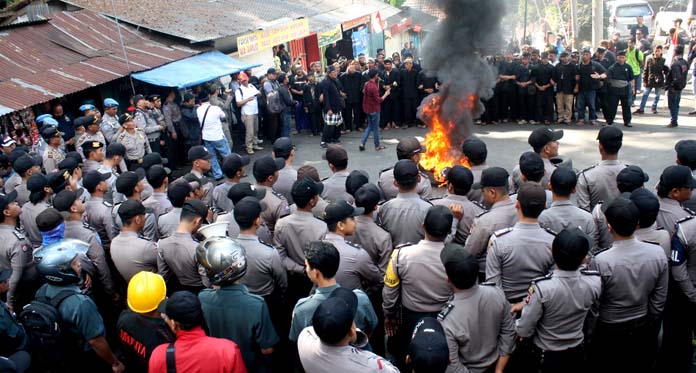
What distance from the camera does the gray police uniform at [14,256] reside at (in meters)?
5.38

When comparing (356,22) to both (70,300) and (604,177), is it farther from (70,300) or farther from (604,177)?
(70,300)

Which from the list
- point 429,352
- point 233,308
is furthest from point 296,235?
point 429,352

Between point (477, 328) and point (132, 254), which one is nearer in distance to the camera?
point (477, 328)

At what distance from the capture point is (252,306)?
4.11m

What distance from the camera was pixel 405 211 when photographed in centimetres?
565

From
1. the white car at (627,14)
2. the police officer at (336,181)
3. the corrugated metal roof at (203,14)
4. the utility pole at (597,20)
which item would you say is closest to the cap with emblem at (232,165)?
the police officer at (336,181)

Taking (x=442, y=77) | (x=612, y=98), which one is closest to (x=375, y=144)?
(x=442, y=77)

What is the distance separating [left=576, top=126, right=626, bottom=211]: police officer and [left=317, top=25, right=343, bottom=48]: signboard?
43.1ft

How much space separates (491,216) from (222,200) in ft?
11.0

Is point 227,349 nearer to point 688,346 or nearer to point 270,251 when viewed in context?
point 270,251

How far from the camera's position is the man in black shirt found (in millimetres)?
14133

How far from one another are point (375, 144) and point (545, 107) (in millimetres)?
4568

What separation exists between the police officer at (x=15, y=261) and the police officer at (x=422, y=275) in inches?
134

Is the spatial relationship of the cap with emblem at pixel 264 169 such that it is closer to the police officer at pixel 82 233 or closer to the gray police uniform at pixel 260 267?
the gray police uniform at pixel 260 267
